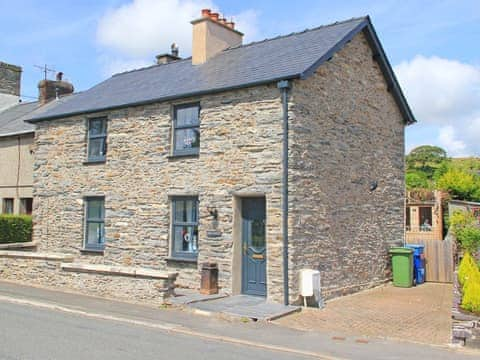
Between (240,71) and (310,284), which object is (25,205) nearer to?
(240,71)

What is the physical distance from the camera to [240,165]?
1287 centimetres

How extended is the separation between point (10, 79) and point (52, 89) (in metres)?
6.15

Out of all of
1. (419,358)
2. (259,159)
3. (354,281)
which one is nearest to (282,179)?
(259,159)

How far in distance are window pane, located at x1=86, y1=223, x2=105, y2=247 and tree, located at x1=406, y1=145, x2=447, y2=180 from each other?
51.9 meters

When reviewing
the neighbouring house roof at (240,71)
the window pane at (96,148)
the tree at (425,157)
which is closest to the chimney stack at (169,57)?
the neighbouring house roof at (240,71)

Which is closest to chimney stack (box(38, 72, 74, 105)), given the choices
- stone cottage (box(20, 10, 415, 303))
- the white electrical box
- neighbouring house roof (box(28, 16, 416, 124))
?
neighbouring house roof (box(28, 16, 416, 124))

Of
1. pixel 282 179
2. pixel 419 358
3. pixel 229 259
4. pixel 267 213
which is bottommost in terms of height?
pixel 419 358

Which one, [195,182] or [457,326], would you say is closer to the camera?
[457,326]

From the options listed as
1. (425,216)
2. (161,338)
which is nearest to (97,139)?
(161,338)

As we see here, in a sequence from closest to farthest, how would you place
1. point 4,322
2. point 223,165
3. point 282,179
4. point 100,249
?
point 4,322
point 282,179
point 223,165
point 100,249

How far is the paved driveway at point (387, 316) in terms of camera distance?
9672mm

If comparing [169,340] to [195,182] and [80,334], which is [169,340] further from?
[195,182]

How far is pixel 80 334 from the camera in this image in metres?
8.72

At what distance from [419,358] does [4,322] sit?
7.26 m
